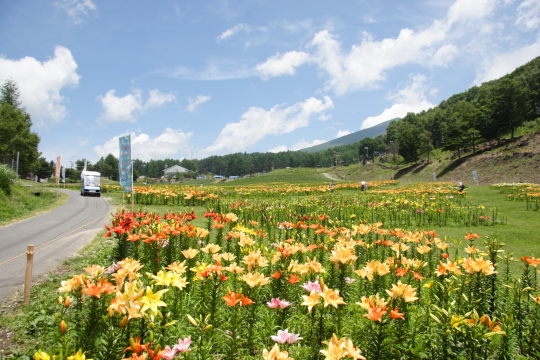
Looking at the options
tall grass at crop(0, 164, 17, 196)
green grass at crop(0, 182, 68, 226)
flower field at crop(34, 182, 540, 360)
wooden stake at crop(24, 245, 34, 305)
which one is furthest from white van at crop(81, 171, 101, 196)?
flower field at crop(34, 182, 540, 360)

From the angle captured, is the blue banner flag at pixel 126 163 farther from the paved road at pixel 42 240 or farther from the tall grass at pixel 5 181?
the tall grass at pixel 5 181

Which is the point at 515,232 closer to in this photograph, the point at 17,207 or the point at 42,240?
the point at 42,240

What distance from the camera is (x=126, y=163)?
10781 millimetres

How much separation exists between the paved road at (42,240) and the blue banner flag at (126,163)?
68.2 inches

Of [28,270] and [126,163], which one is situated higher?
[126,163]

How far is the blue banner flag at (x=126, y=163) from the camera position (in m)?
10.5

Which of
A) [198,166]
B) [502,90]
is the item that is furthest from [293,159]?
[502,90]

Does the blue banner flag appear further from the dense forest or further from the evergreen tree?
the dense forest

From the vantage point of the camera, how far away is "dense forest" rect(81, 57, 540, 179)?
42950mm

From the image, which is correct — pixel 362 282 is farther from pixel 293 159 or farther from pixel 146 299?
pixel 293 159

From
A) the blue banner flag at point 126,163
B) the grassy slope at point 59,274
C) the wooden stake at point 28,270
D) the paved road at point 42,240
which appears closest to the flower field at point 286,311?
the grassy slope at point 59,274

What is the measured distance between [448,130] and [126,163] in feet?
179

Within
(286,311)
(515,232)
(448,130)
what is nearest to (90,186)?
(286,311)

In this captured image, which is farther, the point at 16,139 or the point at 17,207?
the point at 16,139
